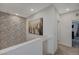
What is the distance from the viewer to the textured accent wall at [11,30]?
159cm

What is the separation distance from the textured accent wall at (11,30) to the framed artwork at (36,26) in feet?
0.45

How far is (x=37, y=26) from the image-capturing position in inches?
71.5

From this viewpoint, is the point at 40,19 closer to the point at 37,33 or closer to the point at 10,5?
the point at 37,33

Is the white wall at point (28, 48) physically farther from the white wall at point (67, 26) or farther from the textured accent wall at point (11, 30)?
the white wall at point (67, 26)

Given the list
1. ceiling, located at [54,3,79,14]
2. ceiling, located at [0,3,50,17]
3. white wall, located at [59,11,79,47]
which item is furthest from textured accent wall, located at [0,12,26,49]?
white wall, located at [59,11,79,47]

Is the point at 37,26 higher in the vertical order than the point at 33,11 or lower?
lower

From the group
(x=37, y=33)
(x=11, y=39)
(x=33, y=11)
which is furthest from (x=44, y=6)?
(x=11, y=39)

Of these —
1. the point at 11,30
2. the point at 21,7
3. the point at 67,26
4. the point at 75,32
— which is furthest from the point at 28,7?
the point at 75,32

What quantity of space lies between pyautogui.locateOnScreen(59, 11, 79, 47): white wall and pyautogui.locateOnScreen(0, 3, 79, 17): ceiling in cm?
14

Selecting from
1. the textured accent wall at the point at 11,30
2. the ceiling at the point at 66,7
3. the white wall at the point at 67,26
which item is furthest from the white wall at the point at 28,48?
the ceiling at the point at 66,7

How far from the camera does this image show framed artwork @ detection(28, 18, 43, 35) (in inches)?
69.9

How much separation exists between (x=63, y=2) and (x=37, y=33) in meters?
0.74

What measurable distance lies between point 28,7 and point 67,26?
874 millimetres

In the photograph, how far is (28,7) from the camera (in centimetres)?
163
